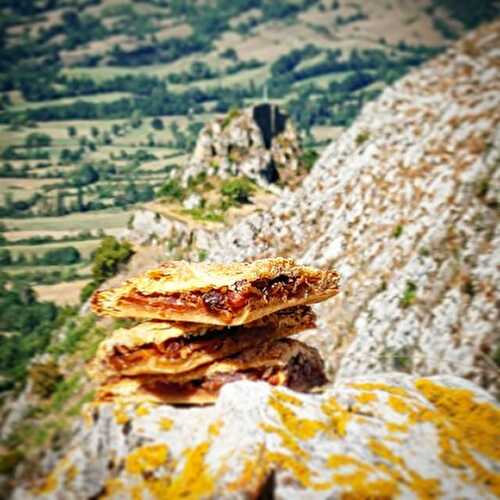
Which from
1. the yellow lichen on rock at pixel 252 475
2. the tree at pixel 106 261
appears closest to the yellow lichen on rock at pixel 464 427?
the yellow lichen on rock at pixel 252 475

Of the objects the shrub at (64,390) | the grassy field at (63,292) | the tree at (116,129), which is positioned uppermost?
the shrub at (64,390)

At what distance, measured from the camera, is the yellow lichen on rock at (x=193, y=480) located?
38.2ft

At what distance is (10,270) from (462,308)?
2191 centimetres

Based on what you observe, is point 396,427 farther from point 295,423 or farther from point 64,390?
point 64,390

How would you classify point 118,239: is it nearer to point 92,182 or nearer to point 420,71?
point 92,182

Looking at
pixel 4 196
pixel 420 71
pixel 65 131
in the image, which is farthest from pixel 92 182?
pixel 65 131

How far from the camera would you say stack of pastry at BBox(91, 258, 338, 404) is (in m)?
14.4

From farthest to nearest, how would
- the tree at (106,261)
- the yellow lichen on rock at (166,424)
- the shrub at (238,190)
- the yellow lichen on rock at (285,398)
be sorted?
the shrub at (238,190) → the tree at (106,261) → the yellow lichen on rock at (285,398) → the yellow lichen on rock at (166,424)

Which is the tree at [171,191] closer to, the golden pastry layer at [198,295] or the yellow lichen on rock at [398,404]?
the golden pastry layer at [198,295]

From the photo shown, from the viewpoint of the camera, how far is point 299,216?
36.7 m

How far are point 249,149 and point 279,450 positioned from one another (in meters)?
55.3

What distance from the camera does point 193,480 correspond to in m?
12.0

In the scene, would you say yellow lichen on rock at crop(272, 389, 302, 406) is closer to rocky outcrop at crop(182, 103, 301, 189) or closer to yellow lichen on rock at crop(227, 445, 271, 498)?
yellow lichen on rock at crop(227, 445, 271, 498)

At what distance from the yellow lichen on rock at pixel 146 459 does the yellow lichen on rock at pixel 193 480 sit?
0.38m
